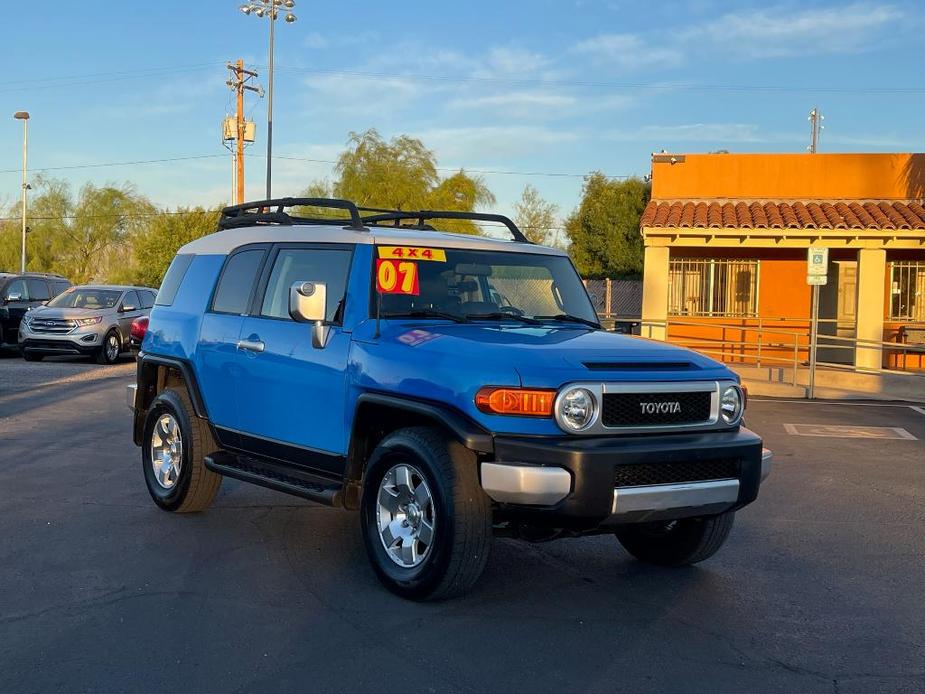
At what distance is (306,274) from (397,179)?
1597 inches

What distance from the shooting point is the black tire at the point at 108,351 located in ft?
69.2

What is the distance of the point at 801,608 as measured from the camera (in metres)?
5.52

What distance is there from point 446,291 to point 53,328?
16.5 metres

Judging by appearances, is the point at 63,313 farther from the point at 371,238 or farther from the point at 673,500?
the point at 673,500

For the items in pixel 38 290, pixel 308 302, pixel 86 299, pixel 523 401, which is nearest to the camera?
pixel 523 401

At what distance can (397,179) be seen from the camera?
4659 cm

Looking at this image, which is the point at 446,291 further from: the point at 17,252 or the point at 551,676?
the point at 17,252

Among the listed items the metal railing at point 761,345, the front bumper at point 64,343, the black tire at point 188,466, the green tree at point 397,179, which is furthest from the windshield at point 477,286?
the green tree at point 397,179

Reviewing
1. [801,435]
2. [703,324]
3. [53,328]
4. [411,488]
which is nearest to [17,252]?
[53,328]

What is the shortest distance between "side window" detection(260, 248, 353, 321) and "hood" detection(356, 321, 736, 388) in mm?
448

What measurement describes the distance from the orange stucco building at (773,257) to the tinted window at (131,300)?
10454 millimetres

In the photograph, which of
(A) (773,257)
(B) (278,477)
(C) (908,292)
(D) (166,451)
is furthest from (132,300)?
(B) (278,477)

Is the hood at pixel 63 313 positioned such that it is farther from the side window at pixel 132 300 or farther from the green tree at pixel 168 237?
the green tree at pixel 168 237

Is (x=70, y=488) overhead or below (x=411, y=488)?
below
